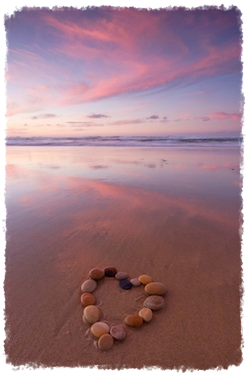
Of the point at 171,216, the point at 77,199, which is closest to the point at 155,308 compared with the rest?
the point at 171,216

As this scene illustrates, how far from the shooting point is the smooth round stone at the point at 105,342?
1755mm

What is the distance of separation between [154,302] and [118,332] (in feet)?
1.25

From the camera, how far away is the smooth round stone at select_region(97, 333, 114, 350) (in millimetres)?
1755

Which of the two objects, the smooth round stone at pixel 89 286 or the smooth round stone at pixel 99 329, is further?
the smooth round stone at pixel 89 286

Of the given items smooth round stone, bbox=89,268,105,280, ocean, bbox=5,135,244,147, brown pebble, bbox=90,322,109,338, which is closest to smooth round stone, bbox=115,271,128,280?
smooth round stone, bbox=89,268,105,280

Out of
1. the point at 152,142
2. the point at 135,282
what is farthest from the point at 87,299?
the point at 152,142

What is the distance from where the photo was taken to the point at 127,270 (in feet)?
8.45

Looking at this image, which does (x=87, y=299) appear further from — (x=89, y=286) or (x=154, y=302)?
(x=154, y=302)

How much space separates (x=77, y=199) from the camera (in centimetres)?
462

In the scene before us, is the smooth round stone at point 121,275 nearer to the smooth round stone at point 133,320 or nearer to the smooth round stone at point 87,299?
the smooth round stone at point 87,299

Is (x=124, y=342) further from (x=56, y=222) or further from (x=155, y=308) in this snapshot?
(x=56, y=222)

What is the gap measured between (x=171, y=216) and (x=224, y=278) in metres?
1.44

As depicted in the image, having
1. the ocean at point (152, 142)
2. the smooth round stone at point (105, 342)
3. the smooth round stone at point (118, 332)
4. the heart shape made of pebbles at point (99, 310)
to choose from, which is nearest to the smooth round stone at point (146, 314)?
the heart shape made of pebbles at point (99, 310)

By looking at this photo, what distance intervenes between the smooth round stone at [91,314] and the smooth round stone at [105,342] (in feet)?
0.62
